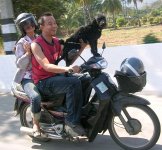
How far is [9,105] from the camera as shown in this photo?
816 centimetres

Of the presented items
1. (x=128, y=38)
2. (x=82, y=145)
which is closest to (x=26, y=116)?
(x=82, y=145)

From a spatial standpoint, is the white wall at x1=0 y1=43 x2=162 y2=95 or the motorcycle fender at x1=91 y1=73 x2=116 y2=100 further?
the white wall at x1=0 y1=43 x2=162 y2=95

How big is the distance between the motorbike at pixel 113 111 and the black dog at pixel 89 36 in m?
0.34

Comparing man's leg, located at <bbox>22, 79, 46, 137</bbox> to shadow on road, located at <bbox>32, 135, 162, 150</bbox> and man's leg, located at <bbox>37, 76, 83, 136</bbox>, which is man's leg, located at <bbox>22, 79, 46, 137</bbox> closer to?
man's leg, located at <bbox>37, 76, 83, 136</bbox>

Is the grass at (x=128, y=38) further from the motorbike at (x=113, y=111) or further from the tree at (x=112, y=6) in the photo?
the tree at (x=112, y=6)

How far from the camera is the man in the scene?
4762 mm

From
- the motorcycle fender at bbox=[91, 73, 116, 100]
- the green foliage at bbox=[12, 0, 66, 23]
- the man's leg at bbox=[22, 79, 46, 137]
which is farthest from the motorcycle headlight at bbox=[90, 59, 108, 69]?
the green foliage at bbox=[12, 0, 66, 23]

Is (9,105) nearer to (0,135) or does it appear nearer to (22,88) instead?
(0,135)

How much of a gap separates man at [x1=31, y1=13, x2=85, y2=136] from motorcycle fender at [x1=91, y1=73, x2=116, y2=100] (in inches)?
8.9

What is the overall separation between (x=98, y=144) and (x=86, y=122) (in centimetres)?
48

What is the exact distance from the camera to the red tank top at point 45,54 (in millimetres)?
4918

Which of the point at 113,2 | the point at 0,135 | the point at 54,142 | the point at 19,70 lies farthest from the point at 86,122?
the point at 113,2

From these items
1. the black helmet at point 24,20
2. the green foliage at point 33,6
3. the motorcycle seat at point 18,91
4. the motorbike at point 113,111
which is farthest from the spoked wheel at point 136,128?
the green foliage at point 33,6

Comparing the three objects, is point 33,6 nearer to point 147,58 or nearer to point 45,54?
point 147,58
